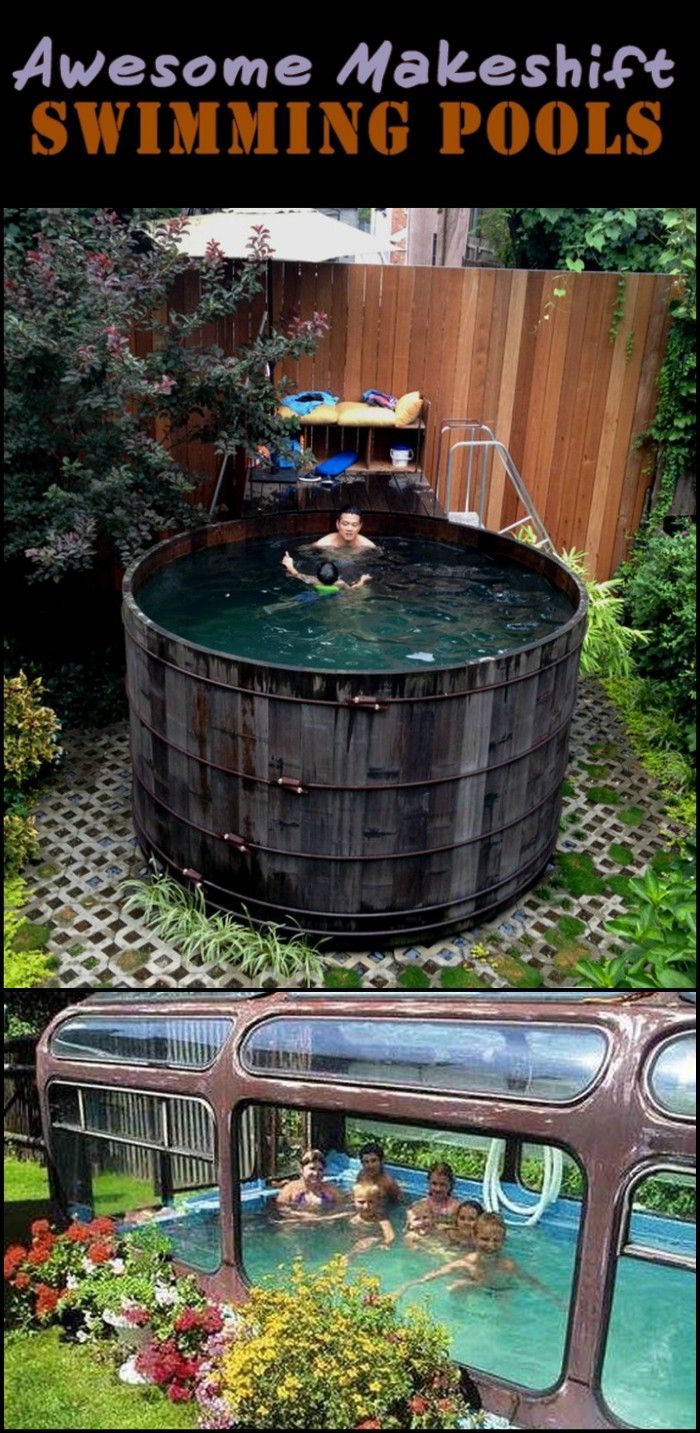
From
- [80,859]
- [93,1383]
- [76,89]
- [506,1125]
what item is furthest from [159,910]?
[76,89]

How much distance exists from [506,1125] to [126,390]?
4.47 m

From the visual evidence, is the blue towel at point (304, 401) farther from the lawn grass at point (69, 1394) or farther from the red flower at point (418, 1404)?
the red flower at point (418, 1404)

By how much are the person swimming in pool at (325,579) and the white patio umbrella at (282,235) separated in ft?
7.35

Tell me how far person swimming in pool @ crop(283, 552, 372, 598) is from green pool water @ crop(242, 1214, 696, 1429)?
4.02 meters

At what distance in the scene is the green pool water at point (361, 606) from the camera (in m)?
5.88

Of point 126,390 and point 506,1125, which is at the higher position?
point 126,390

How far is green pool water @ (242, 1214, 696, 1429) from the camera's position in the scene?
2.73m

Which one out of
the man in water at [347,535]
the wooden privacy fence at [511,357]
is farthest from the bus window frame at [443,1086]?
the wooden privacy fence at [511,357]

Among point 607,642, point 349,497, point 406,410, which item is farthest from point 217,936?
point 406,410

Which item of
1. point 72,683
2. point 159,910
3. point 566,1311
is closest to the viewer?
point 566,1311

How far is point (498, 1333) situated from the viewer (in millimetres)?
2955

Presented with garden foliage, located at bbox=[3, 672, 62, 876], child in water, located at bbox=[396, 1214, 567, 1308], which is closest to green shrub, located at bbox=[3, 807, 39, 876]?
garden foliage, located at bbox=[3, 672, 62, 876]

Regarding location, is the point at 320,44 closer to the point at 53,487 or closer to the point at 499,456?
the point at 53,487

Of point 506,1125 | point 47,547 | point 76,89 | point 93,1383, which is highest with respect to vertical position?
point 76,89
